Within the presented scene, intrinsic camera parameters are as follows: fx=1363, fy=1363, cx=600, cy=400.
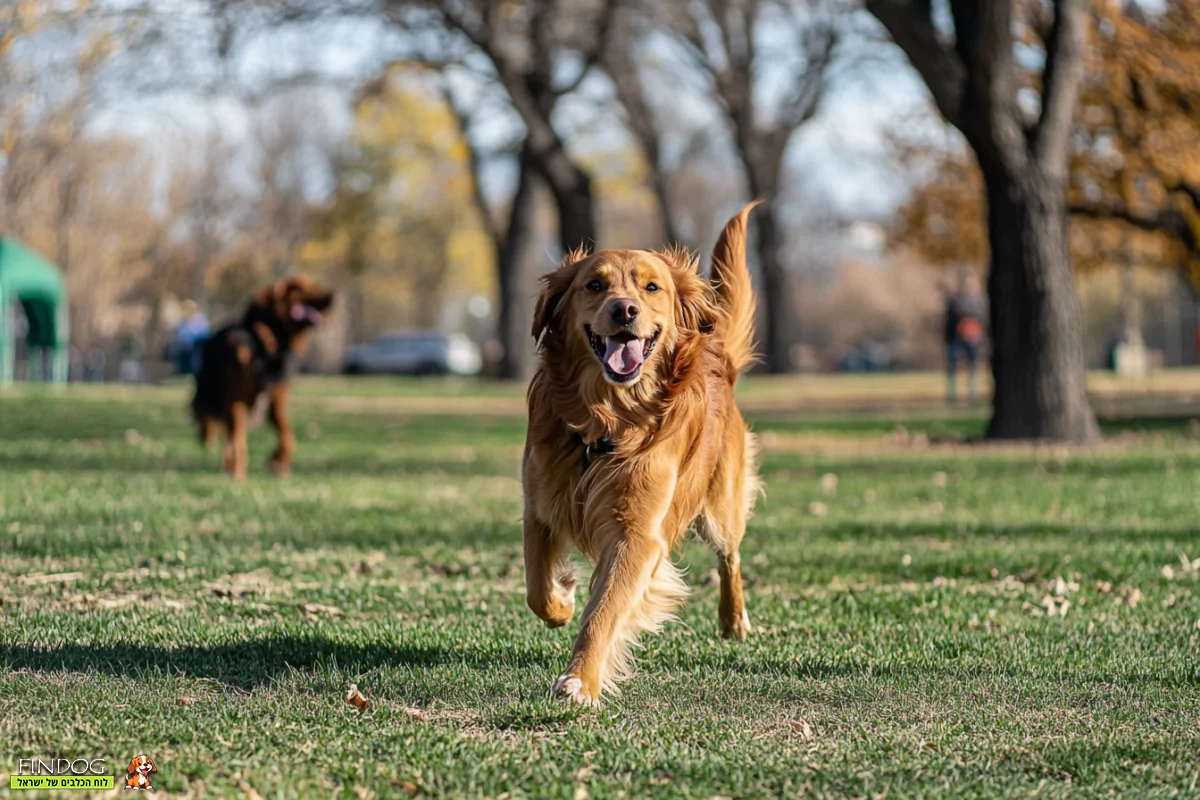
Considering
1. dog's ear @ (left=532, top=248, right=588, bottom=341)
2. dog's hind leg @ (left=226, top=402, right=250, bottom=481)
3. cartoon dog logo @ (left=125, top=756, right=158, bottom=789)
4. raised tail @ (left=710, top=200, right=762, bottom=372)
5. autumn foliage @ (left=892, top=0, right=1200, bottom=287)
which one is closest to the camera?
cartoon dog logo @ (left=125, top=756, right=158, bottom=789)

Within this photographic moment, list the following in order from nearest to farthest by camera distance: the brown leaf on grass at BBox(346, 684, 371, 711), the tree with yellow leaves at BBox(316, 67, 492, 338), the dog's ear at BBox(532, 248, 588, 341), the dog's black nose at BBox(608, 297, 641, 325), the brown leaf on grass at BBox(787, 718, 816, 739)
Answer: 1. the brown leaf on grass at BBox(787, 718, 816, 739)
2. the brown leaf on grass at BBox(346, 684, 371, 711)
3. the dog's black nose at BBox(608, 297, 641, 325)
4. the dog's ear at BBox(532, 248, 588, 341)
5. the tree with yellow leaves at BBox(316, 67, 492, 338)

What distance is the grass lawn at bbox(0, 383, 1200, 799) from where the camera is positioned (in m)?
3.47

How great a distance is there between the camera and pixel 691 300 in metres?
4.96

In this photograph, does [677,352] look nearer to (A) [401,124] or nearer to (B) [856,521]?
(B) [856,521]

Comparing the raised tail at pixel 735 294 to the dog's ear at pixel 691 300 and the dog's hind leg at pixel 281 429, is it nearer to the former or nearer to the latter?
the dog's ear at pixel 691 300

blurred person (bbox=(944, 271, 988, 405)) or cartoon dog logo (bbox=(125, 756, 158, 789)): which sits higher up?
blurred person (bbox=(944, 271, 988, 405))

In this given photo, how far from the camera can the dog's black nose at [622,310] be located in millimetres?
4535

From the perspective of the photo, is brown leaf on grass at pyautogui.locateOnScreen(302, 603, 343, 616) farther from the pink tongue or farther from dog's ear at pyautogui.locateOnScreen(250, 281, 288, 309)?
dog's ear at pyautogui.locateOnScreen(250, 281, 288, 309)

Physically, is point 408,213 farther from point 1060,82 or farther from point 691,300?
point 691,300

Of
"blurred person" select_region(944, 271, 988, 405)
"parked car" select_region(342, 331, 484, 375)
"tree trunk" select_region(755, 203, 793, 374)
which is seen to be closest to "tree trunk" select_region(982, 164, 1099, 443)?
"blurred person" select_region(944, 271, 988, 405)

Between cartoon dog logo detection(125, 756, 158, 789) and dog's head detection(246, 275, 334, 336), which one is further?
dog's head detection(246, 275, 334, 336)

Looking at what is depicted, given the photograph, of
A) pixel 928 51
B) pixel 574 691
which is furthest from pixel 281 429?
pixel 574 691

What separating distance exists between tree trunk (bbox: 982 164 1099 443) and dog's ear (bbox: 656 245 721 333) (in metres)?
9.74

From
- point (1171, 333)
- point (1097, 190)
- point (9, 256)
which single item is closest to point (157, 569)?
point (1097, 190)
